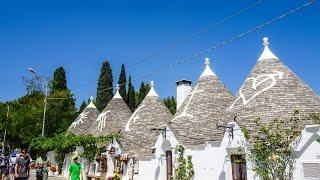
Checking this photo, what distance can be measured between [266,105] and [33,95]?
44.7 metres

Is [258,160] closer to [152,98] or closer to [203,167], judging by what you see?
[203,167]

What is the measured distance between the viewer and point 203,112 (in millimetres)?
21281

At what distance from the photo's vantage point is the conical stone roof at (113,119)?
Answer: 96.9 feet

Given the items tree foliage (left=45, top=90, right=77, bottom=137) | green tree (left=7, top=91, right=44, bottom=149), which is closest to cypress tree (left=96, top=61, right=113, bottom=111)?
tree foliage (left=45, top=90, right=77, bottom=137)

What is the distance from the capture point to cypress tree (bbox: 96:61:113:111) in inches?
1962

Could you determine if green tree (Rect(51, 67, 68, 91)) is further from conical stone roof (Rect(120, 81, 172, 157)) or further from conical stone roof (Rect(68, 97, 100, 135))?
conical stone roof (Rect(120, 81, 172, 157))

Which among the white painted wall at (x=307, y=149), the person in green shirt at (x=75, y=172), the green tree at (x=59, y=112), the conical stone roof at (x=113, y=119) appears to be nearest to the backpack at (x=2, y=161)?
the person in green shirt at (x=75, y=172)

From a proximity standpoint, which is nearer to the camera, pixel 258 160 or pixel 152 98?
pixel 258 160

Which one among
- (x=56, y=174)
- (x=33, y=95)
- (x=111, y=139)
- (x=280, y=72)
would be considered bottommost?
(x=56, y=174)

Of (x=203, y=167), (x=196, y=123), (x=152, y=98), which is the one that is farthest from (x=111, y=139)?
(x=203, y=167)

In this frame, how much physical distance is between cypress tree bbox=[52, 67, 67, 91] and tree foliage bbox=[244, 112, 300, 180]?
44.2 m

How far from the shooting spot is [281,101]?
1645 centimetres

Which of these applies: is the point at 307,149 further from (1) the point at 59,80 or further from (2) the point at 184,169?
(1) the point at 59,80

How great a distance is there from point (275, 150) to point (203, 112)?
7.22m
